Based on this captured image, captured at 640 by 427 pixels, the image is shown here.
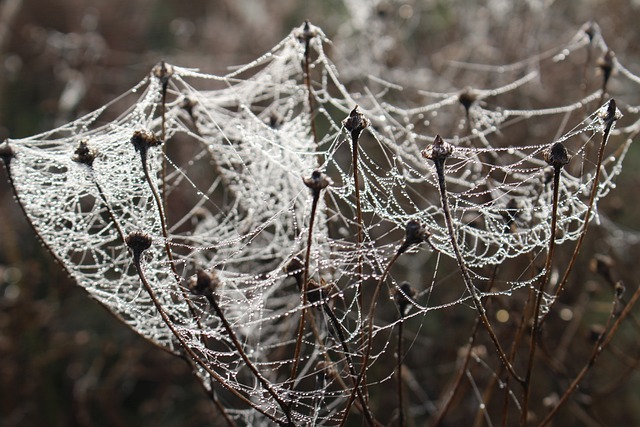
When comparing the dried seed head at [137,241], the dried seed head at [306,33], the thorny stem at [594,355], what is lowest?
the thorny stem at [594,355]

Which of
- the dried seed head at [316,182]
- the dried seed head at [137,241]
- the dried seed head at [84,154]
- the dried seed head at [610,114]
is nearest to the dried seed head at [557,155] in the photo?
the dried seed head at [610,114]

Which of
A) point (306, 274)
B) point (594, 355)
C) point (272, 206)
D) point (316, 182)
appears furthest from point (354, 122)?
point (272, 206)

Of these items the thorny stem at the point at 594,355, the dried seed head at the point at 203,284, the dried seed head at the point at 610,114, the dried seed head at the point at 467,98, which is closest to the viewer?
the dried seed head at the point at 203,284

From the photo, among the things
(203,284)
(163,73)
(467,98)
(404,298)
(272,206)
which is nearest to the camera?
(203,284)

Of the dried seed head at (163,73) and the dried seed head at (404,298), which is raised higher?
the dried seed head at (163,73)

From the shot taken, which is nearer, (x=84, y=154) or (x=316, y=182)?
(x=316, y=182)

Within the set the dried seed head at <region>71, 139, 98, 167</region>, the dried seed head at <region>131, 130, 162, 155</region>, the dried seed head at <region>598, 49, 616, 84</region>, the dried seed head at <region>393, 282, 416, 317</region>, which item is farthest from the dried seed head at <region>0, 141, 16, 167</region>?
the dried seed head at <region>598, 49, 616, 84</region>

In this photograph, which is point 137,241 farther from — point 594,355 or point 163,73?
point 594,355

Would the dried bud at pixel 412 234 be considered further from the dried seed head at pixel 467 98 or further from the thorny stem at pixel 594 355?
the dried seed head at pixel 467 98

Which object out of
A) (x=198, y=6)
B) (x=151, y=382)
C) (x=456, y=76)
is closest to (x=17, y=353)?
(x=151, y=382)
